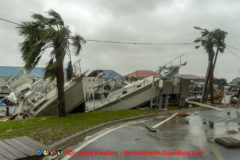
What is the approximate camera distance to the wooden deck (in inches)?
160

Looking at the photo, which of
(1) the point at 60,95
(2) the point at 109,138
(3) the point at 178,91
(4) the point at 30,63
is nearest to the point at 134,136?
(2) the point at 109,138

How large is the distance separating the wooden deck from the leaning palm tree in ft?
17.7

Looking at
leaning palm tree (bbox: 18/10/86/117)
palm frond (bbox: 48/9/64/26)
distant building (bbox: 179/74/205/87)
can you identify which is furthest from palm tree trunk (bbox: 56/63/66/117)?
distant building (bbox: 179/74/205/87)

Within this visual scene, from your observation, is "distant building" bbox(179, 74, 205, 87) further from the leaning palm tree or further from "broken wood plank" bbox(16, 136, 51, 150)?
"broken wood plank" bbox(16, 136, 51, 150)

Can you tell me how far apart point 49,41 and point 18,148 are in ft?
23.7

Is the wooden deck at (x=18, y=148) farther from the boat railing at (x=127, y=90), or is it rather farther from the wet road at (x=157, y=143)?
the boat railing at (x=127, y=90)

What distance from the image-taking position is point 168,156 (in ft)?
16.0

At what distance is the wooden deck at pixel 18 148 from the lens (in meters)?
4.06

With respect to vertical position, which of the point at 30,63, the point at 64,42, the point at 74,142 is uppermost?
the point at 64,42

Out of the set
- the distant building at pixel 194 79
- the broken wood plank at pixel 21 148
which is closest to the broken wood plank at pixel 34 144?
the broken wood plank at pixel 21 148

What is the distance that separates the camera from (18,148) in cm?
452

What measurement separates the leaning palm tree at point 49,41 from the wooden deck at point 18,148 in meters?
5.39

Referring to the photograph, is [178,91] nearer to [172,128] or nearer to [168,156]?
[172,128]

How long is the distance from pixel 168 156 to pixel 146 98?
12180mm
